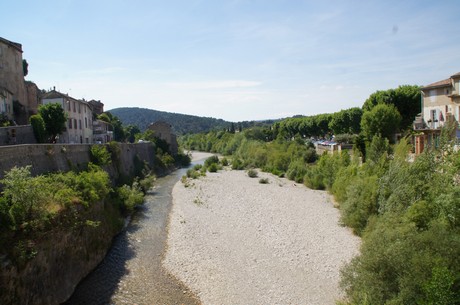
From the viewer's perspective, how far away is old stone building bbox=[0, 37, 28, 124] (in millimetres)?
37594

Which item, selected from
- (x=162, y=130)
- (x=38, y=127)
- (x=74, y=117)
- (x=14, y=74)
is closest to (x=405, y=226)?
(x=38, y=127)

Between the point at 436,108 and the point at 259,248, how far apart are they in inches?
879

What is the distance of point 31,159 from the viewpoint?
→ 2045cm

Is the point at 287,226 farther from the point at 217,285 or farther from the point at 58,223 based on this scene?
the point at 58,223

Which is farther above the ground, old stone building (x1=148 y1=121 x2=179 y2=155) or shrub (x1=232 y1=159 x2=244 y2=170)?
old stone building (x1=148 y1=121 x2=179 y2=155)

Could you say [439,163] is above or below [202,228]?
above

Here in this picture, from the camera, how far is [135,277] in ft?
59.0

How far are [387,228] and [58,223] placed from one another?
14.3 metres

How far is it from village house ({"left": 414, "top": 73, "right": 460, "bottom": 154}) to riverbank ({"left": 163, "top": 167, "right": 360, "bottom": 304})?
10208 millimetres

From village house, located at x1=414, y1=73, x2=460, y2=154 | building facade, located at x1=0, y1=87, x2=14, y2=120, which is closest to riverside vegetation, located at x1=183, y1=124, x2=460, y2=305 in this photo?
village house, located at x1=414, y1=73, x2=460, y2=154

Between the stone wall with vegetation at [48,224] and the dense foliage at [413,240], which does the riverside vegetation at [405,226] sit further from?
the stone wall with vegetation at [48,224]

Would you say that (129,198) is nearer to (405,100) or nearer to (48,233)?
(48,233)

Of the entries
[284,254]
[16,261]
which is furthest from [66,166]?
[284,254]

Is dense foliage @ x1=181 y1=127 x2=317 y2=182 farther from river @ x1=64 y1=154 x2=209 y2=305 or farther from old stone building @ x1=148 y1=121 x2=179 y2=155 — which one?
river @ x1=64 y1=154 x2=209 y2=305
